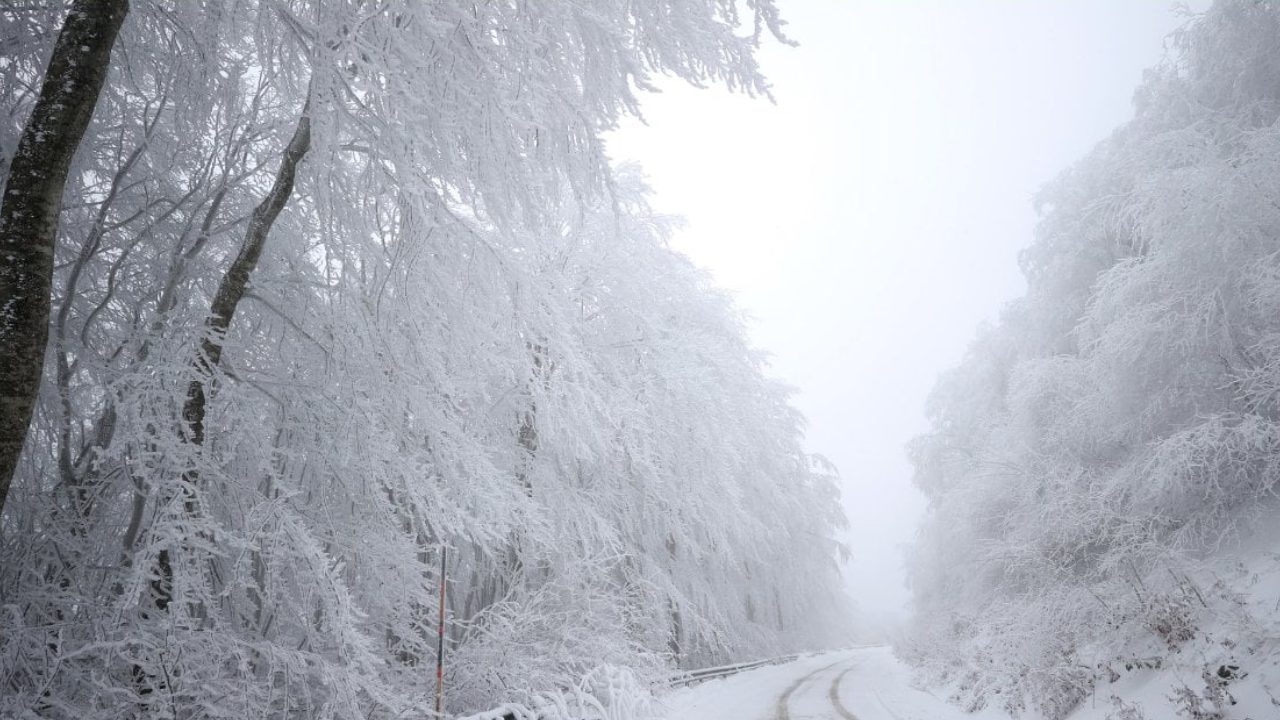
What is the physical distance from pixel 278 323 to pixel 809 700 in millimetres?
11450

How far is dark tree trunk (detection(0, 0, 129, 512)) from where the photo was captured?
8.70 ft

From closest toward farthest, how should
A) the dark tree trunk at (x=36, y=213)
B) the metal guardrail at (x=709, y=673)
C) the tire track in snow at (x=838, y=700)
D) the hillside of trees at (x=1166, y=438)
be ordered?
the dark tree trunk at (x=36, y=213) → the hillside of trees at (x=1166, y=438) → the tire track in snow at (x=838, y=700) → the metal guardrail at (x=709, y=673)

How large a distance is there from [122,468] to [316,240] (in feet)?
9.34

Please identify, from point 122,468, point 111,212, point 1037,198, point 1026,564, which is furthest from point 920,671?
point 111,212

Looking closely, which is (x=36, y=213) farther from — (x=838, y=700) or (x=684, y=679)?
(x=838, y=700)

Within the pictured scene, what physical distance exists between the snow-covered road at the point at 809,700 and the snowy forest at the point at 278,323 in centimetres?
410

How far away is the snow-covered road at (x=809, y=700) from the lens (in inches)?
387

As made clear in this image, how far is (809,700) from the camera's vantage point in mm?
11539

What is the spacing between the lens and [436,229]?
4.42 meters

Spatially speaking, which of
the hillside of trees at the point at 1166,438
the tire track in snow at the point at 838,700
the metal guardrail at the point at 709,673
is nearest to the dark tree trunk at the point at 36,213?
the metal guardrail at the point at 709,673

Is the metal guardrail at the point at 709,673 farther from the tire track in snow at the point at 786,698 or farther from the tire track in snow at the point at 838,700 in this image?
the tire track in snow at the point at 838,700

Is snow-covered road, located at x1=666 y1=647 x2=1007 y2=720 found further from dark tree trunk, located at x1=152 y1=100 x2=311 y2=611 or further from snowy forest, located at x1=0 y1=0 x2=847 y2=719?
dark tree trunk, located at x1=152 y1=100 x2=311 y2=611

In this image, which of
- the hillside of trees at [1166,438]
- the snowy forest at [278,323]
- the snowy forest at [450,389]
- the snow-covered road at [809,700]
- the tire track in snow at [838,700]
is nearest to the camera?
the snowy forest at [278,323]

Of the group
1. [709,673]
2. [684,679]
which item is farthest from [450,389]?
[709,673]
